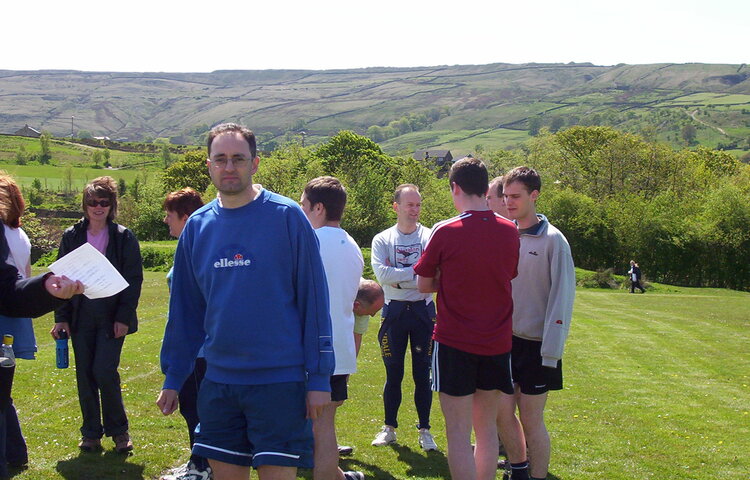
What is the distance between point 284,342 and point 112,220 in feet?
12.6

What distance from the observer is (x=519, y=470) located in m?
6.24

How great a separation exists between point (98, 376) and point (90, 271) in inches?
110

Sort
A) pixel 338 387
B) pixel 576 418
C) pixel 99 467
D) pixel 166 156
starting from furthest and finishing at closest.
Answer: pixel 166 156
pixel 576 418
pixel 99 467
pixel 338 387

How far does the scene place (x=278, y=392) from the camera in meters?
4.16

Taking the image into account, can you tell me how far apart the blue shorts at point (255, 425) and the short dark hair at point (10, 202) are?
8.68 feet

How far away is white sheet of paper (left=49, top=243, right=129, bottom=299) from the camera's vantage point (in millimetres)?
4531

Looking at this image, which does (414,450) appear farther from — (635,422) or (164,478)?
(635,422)

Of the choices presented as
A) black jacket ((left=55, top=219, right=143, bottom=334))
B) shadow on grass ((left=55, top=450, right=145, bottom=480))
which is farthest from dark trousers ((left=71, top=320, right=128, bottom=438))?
shadow on grass ((left=55, top=450, right=145, bottom=480))

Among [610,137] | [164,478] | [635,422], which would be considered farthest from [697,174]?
[164,478]

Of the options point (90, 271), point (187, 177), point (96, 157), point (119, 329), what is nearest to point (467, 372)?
point (90, 271)

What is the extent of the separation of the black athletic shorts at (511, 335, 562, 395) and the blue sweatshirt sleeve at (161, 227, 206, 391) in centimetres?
285

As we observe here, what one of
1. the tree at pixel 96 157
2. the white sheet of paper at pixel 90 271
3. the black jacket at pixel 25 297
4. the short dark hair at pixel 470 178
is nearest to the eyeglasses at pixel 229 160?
the white sheet of paper at pixel 90 271

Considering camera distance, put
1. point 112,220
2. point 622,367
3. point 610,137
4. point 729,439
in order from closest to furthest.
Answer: point 112,220, point 729,439, point 622,367, point 610,137

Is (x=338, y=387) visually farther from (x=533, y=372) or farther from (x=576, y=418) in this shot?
(x=576, y=418)
